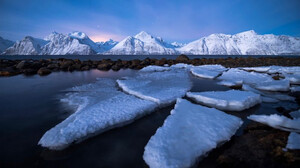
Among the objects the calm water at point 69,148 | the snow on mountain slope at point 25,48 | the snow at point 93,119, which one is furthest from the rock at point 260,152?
the snow on mountain slope at point 25,48

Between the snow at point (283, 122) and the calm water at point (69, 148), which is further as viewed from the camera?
the snow at point (283, 122)

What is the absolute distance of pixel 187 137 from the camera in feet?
10.7

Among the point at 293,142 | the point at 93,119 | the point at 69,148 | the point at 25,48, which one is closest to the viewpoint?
the point at 293,142

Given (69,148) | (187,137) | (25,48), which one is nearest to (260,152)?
(187,137)

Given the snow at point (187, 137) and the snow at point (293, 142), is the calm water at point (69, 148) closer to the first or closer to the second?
the snow at point (187, 137)

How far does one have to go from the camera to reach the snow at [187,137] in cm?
267

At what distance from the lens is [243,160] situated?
2.73 m

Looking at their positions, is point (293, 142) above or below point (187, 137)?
above

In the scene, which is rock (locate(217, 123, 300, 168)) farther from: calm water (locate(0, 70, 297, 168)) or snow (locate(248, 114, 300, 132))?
calm water (locate(0, 70, 297, 168))

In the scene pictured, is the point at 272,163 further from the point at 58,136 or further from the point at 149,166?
the point at 58,136

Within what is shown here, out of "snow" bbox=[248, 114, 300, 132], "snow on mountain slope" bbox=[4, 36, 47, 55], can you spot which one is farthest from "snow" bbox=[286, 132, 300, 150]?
"snow on mountain slope" bbox=[4, 36, 47, 55]

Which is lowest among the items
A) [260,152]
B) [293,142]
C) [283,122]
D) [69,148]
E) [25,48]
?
[69,148]

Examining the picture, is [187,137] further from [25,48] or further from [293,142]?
[25,48]

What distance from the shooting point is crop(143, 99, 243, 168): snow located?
267 cm
